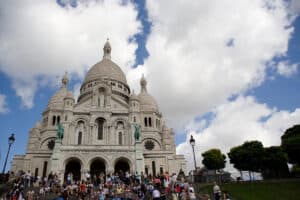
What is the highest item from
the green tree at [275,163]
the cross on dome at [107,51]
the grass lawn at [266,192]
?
the cross on dome at [107,51]

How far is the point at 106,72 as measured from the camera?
5497 centimetres

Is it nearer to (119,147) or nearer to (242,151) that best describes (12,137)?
(119,147)

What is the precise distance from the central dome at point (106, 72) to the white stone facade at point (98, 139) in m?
4.56

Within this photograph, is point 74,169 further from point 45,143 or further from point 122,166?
point 45,143

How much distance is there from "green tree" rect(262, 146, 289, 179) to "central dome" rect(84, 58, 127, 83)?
3238cm

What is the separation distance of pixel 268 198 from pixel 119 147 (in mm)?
20239

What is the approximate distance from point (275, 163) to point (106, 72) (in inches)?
1426

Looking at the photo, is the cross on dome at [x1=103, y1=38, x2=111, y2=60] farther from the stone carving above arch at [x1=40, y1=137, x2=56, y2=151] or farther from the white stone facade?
the stone carving above arch at [x1=40, y1=137, x2=56, y2=151]

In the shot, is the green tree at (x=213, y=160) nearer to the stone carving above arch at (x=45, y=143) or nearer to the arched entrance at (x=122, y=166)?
the arched entrance at (x=122, y=166)

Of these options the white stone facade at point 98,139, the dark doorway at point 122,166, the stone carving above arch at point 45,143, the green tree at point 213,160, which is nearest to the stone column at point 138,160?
the white stone facade at point 98,139

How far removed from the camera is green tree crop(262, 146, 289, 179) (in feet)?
113

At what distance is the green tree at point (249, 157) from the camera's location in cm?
3647

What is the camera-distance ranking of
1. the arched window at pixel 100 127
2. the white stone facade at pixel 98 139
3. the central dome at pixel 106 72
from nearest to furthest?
the white stone facade at pixel 98 139 → the arched window at pixel 100 127 → the central dome at pixel 106 72

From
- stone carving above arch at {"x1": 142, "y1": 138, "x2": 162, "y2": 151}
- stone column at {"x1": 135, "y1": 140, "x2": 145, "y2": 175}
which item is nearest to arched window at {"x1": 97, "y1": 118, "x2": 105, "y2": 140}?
stone column at {"x1": 135, "y1": 140, "x2": 145, "y2": 175}
